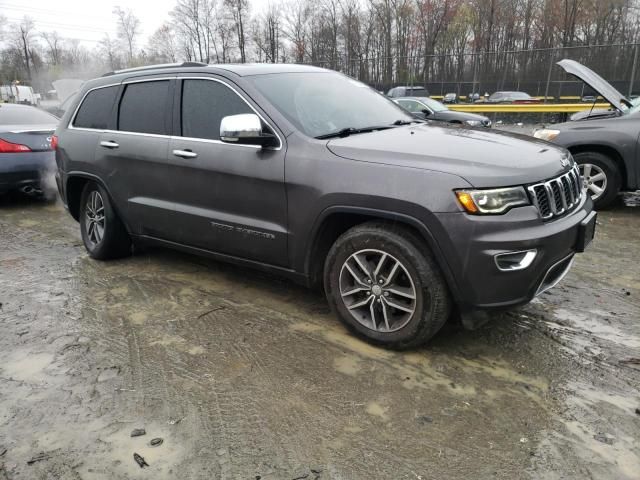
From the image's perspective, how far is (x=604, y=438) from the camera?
238cm

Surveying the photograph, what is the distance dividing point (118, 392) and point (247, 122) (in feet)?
5.99

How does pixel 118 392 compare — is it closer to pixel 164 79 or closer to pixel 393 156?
pixel 393 156

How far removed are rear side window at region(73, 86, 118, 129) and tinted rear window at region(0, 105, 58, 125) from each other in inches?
142

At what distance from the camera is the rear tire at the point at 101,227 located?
4793 mm

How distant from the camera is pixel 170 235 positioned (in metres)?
4.23

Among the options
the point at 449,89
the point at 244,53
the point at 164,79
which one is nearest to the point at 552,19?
the point at 449,89

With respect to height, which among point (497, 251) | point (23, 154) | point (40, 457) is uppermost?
point (23, 154)

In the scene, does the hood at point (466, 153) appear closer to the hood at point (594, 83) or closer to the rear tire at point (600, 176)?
the hood at point (594, 83)

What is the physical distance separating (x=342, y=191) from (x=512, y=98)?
20898mm

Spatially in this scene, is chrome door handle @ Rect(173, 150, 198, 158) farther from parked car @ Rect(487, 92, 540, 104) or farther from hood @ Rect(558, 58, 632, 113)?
parked car @ Rect(487, 92, 540, 104)

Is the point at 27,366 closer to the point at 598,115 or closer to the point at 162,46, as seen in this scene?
the point at 598,115

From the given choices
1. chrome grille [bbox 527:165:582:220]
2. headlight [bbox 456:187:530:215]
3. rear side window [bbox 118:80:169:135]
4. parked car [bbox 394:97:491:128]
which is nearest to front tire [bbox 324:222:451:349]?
headlight [bbox 456:187:530:215]

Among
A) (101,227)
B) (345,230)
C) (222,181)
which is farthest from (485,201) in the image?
(101,227)

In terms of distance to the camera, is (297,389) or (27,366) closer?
(297,389)
